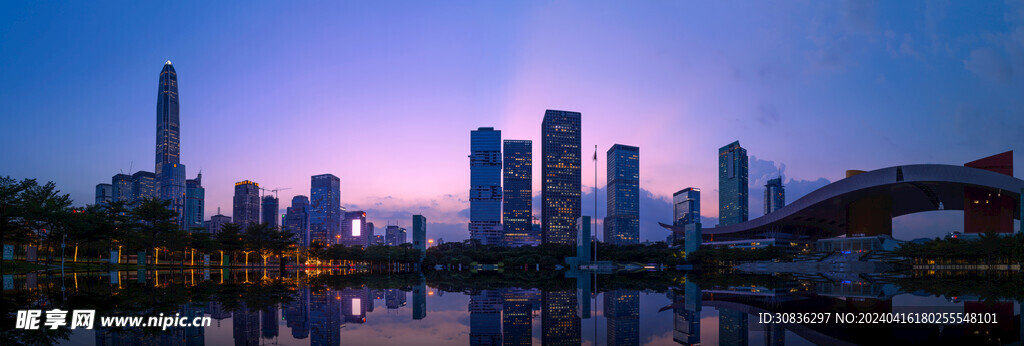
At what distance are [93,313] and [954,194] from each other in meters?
104

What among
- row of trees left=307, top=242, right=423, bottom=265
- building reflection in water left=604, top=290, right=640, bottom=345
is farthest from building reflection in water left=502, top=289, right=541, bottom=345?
row of trees left=307, top=242, right=423, bottom=265

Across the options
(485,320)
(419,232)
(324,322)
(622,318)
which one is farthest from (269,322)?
(419,232)

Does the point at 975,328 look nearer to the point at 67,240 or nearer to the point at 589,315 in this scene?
the point at 589,315

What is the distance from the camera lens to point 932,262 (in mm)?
74688

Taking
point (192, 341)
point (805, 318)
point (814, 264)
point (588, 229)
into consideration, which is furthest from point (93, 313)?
point (814, 264)

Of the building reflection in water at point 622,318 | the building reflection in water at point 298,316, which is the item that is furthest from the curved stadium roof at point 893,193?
the building reflection in water at point 298,316

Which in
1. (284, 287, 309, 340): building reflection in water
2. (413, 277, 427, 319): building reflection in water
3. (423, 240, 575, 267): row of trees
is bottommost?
(423, 240, 575, 267): row of trees

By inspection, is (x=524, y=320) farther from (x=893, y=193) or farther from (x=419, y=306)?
(x=893, y=193)

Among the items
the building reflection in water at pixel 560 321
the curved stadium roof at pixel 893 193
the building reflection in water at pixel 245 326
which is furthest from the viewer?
the curved stadium roof at pixel 893 193

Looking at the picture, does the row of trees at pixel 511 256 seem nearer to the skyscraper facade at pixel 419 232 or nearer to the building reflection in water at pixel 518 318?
the skyscraper facade at pixel 419 232

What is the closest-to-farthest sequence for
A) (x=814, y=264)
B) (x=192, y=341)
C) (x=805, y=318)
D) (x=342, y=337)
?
(x=192, y=341) < (x=342, y=337) < (x=805, y=318) < (x=814, y=264)

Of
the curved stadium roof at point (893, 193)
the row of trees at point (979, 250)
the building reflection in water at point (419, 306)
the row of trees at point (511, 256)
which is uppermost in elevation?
the curved stadium roof at point (893, 193)

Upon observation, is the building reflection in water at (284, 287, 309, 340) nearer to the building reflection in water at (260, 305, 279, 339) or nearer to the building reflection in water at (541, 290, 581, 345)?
the building reflection in water at (260, 305, 279, 339)

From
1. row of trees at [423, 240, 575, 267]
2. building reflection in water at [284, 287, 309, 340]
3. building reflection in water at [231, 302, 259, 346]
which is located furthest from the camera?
row of trees at [423, 240, 575, 267]
